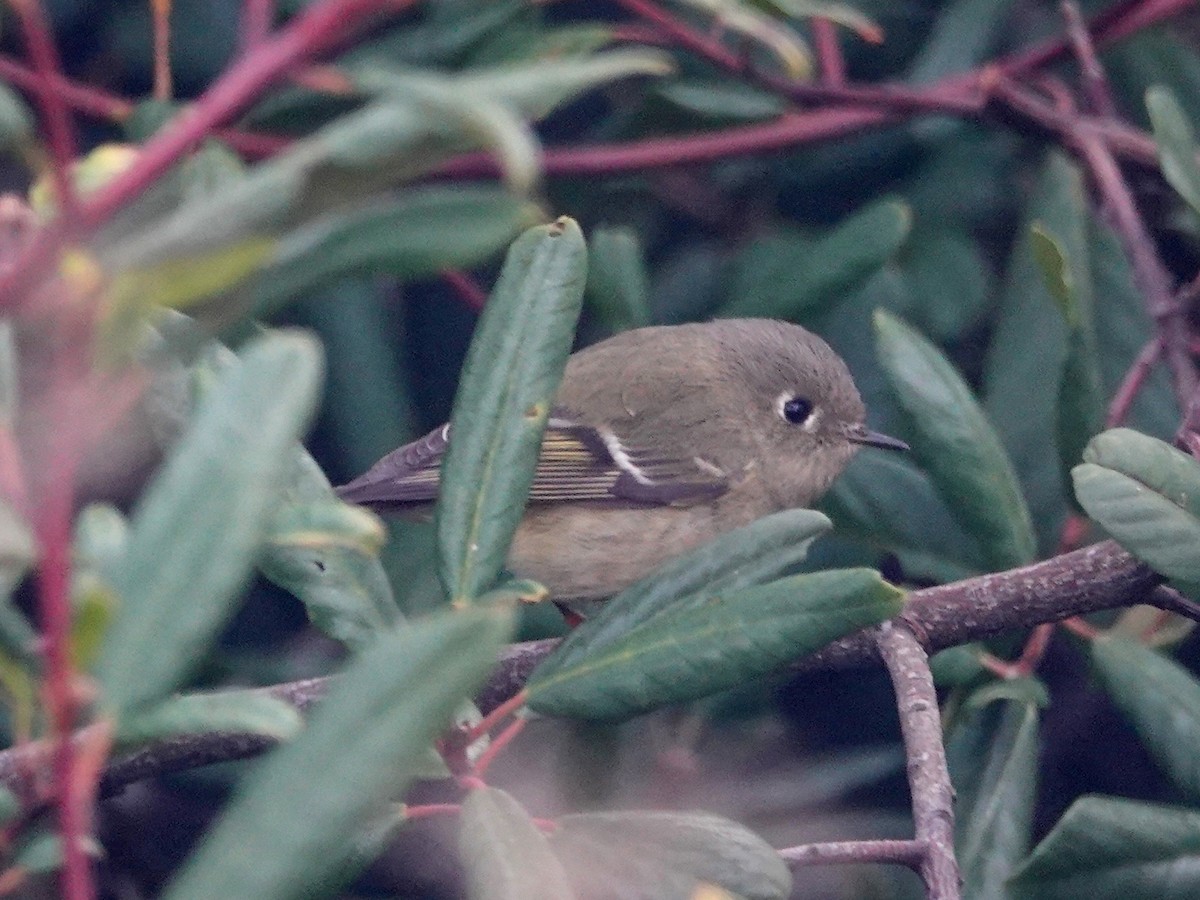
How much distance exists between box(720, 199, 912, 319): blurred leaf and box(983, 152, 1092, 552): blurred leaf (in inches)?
9.2

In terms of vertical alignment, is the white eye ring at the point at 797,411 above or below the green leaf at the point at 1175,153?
below

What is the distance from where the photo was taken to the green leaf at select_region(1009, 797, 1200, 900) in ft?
5.00

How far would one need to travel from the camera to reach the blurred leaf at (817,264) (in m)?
2.30

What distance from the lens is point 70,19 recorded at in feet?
9.20

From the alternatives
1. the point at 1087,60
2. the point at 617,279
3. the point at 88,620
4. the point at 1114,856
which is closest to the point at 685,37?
the point at 617,279

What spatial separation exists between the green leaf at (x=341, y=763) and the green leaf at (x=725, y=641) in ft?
Answer: 1.66

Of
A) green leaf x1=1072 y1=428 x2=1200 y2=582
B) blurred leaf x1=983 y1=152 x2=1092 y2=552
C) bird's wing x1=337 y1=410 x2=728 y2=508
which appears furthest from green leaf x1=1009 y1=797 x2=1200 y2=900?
bird's wing x1=337 y1=410 x2=728 y2=508

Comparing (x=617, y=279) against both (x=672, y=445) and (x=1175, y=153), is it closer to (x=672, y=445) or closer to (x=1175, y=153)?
(x=672, y=445)

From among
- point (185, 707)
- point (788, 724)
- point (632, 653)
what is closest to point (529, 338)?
point (632, 653)

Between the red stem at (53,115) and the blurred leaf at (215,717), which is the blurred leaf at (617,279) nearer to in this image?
the blurred leaf at (215,717)

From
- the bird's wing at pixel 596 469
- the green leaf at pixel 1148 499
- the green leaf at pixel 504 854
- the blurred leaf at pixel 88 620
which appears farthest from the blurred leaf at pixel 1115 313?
the blurred leaf at pixel 88 620

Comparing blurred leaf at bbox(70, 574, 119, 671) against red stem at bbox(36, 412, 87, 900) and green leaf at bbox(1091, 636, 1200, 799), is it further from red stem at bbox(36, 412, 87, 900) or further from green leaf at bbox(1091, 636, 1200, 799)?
green leaf at bbox(1091, 636, 1200, 799)

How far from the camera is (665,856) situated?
4.39ft

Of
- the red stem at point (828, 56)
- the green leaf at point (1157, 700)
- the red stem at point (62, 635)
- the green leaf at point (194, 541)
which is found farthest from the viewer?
the red stem at point (828, 56)
